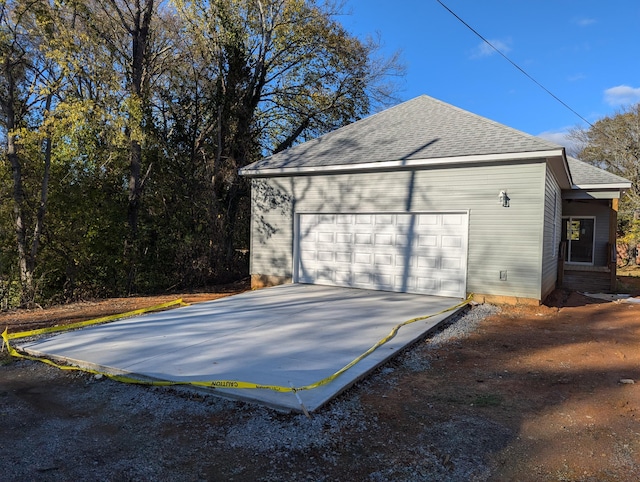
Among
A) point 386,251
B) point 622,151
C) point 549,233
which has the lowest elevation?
point 386,251

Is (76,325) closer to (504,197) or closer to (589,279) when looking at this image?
(504,197)

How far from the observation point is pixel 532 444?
3.08 metres

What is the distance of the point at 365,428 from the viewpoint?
10.8 ft

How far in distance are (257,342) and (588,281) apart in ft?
38.2

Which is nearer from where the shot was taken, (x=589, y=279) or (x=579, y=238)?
(x=589, y=279)

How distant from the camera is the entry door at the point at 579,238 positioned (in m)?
15.4

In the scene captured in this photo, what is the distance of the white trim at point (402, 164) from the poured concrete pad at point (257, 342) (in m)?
2.90

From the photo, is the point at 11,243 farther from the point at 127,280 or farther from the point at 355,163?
the point at 355,163

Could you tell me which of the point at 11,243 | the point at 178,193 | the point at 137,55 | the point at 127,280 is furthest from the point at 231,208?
the point at 11,243

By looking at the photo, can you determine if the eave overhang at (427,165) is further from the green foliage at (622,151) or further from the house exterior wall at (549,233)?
the green foliage at (622,151)

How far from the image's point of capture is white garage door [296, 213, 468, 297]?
29.9ft

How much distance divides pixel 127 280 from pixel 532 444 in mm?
12032

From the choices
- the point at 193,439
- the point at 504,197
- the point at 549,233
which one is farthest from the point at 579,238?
the point at 193,439

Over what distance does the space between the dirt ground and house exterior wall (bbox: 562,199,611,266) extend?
458 inches
